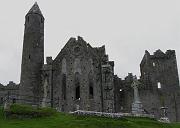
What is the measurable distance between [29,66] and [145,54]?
26.2 metres

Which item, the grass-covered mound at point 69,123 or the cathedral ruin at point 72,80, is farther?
the cathedral ruin at point 72,80

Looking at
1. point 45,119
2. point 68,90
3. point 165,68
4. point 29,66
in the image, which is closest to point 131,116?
point 45,119

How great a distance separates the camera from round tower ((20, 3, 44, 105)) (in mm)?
60062

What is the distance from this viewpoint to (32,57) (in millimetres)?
62281

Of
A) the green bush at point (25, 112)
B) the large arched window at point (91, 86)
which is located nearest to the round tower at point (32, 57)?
the large arched window at point (91, 86)

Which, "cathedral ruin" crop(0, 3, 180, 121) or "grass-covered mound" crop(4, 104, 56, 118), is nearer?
"grass-covered mound" crop(4, 104, 56, 118)

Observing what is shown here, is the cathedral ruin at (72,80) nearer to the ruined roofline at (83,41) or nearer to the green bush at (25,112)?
the ruined roofline at (83,41)

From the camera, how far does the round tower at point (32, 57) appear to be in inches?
2365

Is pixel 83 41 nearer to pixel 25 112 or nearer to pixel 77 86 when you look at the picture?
pixel 77 86

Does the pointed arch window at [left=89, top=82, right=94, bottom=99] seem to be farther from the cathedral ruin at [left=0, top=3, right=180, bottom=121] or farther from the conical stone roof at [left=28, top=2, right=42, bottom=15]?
the conical stone roof at [left=28, top=2, right=42, bottom=15]

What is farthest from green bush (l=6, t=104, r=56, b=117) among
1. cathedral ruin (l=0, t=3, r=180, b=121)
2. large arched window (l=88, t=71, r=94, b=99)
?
large arched window (l=88, t=71, r=94, b=99)

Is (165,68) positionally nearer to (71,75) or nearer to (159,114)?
(159,114)

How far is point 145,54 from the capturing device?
252ft

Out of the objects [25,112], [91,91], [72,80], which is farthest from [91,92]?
[25,112]
